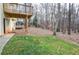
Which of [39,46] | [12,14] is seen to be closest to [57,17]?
[39,46]

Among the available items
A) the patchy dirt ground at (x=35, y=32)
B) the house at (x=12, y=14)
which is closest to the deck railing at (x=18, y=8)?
the house at (x=12, y=14)

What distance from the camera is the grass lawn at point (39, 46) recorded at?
69.6 inches

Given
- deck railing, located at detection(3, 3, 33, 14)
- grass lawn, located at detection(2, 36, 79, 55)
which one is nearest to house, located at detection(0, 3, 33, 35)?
deck railing, located at detection(3, 3, 33, 14)

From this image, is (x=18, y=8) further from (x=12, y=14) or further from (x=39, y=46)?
(x=39, y=46)

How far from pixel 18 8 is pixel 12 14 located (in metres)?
0.08

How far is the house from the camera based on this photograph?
1766 mm

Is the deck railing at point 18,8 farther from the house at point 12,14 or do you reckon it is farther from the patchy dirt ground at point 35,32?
the patchy dirt ground at point 35,32

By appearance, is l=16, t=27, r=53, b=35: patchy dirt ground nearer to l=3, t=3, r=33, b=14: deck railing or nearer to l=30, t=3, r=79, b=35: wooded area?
l=30, t=3, r=79, b=35: wooded area

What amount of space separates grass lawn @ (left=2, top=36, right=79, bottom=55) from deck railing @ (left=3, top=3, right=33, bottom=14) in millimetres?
244

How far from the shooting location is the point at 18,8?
179cm

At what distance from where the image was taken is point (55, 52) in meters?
1.76

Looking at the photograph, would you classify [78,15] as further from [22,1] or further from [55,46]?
[22,1]

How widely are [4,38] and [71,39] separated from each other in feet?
2.03
